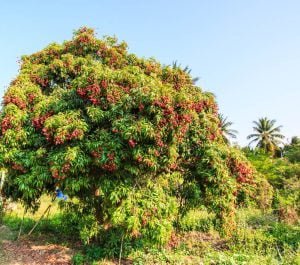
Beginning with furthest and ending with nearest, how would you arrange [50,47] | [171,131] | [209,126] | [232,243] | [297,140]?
[297,140] → [50,47] → [232,243] → [209,126] → [171,131]

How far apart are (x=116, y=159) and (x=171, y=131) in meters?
1.36

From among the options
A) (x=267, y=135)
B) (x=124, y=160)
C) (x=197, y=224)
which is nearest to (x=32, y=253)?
(x=124, y=160)

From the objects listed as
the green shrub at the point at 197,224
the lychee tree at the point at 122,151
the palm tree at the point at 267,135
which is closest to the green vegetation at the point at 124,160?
the lychee tree at the point at 122,151

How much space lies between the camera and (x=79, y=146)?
7660 mm

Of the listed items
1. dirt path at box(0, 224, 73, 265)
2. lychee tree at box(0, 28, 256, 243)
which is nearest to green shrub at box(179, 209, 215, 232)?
lychee tree at box(0, 28, 256, 243)

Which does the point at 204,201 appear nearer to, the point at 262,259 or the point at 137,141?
the point at 262,259

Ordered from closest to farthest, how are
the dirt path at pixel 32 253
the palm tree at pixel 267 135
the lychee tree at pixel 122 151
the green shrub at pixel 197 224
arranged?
the lychee tree at pixel 122 151 → the dirt path at pixel 32 253 → the green shrub at pixel 197 224 → the palm tree at pixel 267 135

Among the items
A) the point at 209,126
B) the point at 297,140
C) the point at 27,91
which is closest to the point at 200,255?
the point at 209,126

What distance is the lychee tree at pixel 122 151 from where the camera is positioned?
7.21 meters

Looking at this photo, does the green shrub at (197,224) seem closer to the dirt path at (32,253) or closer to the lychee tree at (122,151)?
the lychee tree at (122,151)

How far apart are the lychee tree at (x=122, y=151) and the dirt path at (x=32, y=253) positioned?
4.12 feet

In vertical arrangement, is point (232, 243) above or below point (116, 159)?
below

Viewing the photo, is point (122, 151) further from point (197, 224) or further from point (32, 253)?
point (197, 224)

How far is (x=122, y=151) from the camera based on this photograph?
24.4 ft
